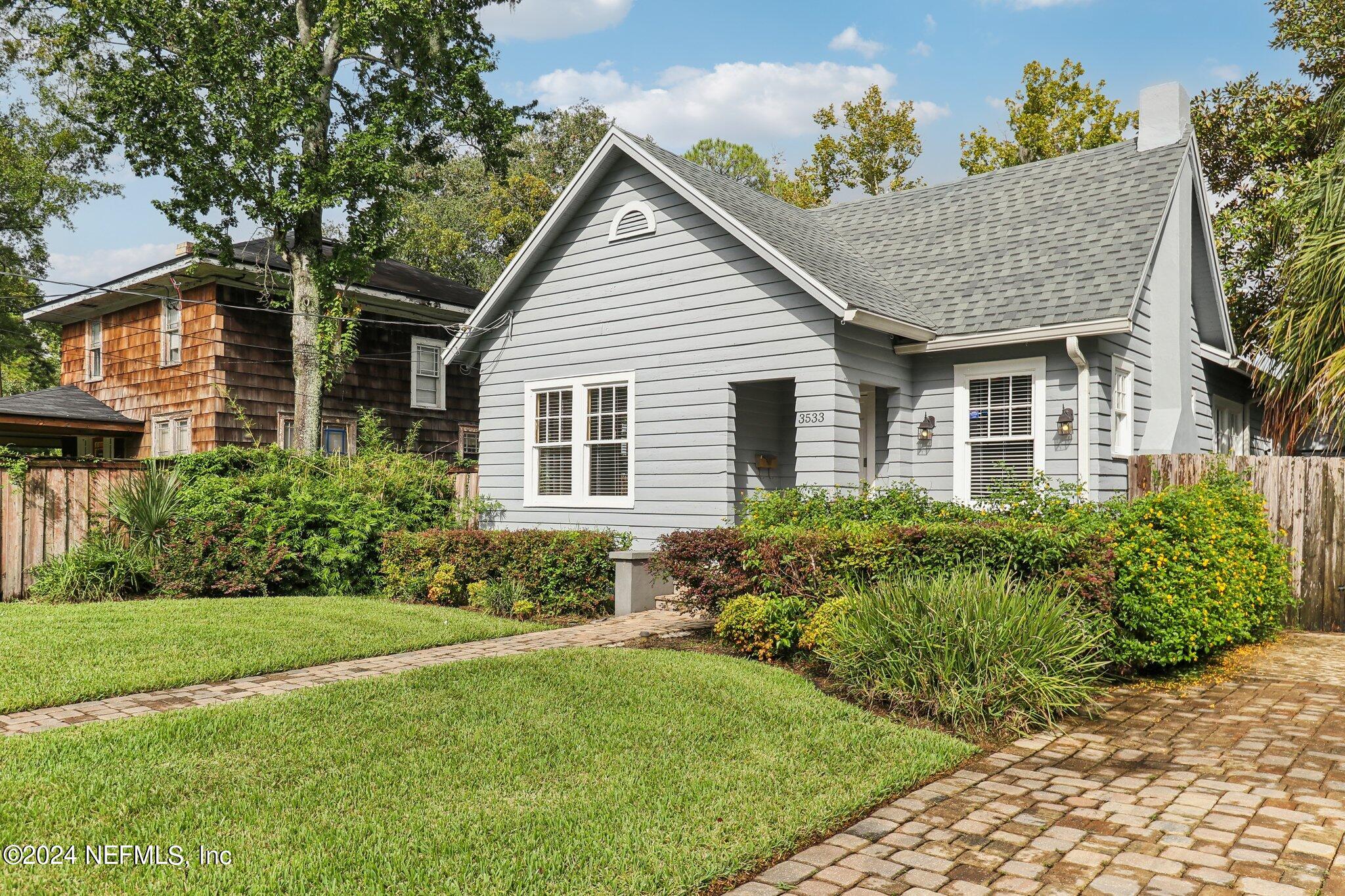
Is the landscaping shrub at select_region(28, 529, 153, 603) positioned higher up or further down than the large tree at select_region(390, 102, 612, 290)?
further down

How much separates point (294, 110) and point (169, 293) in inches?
220

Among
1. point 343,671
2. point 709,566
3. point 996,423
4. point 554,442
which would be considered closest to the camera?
point 343,671

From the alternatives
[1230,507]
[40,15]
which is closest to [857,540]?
[1230,507]

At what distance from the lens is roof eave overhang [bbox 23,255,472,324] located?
17.4m

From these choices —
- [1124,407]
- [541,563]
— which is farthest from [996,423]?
[541,563]

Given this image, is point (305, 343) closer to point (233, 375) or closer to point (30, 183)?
point (233, 375)

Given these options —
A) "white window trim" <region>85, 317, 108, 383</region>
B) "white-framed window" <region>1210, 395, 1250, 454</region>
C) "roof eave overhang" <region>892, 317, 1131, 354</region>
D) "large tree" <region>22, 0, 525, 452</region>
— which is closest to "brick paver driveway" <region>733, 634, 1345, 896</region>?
"roof eave overhang" <region>892, 317, 1131, 354</region>

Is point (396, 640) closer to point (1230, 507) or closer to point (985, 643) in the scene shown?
point (985, 643)

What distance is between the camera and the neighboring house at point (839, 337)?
10.5 metres

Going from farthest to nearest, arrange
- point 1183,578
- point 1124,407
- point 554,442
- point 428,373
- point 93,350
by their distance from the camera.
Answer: point 93,350, point 428,373, point 554,442, point 1124,407, point 1183,578

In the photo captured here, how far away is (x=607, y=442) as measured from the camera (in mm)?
12641

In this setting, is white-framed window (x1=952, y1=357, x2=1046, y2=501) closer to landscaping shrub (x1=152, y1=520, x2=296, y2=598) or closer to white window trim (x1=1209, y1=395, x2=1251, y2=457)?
white window trim (x1=1209, y1=395, x2=1251, y2=457)

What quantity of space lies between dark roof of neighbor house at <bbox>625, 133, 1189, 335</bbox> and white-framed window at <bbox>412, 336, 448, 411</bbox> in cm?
1017

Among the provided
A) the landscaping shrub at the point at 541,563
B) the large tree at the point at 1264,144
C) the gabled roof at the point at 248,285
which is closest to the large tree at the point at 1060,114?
the large tree at the point at 1264,144
